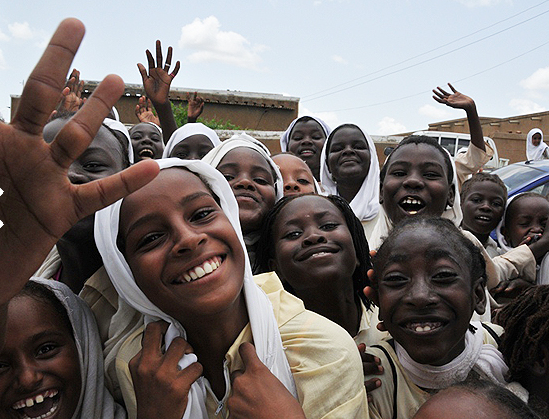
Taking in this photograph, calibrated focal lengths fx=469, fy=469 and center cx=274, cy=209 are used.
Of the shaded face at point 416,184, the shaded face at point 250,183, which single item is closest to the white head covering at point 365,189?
the shaded face at point 416,184

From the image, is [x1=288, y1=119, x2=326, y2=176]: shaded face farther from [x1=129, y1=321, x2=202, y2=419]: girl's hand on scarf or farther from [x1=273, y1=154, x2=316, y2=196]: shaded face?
[x1=129, y1=321, x2=202, y2=419]: girl's hand on scarf

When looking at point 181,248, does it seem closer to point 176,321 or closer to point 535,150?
point 176,321

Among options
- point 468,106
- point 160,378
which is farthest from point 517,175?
point 160,378

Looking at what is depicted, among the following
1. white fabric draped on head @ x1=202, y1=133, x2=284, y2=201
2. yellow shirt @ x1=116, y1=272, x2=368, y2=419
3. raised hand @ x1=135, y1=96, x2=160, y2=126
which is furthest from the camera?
raised hand @ x1=135, y1=96, x2=160, y2=126

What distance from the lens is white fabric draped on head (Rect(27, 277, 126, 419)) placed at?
1.62 m

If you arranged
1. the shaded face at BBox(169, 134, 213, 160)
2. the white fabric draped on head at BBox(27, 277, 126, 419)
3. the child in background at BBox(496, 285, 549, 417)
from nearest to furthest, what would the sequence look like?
the white fabric draped on head at BBox(27, 277, 126, 419) → the child in background at BBox(496, 285, 549, 417) → the shaded face at BBox(169, 134, 213, 160)

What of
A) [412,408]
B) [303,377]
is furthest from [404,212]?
[303,377]

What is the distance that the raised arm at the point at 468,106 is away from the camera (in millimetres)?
4352

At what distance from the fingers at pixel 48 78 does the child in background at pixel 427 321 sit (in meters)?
1.35

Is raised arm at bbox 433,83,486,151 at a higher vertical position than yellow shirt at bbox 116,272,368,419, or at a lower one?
higher

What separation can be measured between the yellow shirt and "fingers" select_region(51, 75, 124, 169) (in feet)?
2.67

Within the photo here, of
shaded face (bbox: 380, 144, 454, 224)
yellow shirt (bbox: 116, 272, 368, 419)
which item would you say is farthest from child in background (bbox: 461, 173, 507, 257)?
yellow shirt (bbox: 116, 272, 368, 419)

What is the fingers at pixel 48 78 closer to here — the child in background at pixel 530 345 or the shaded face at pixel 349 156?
the child in background at pixel 530 345

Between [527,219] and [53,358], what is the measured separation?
Result: 11.1ft
